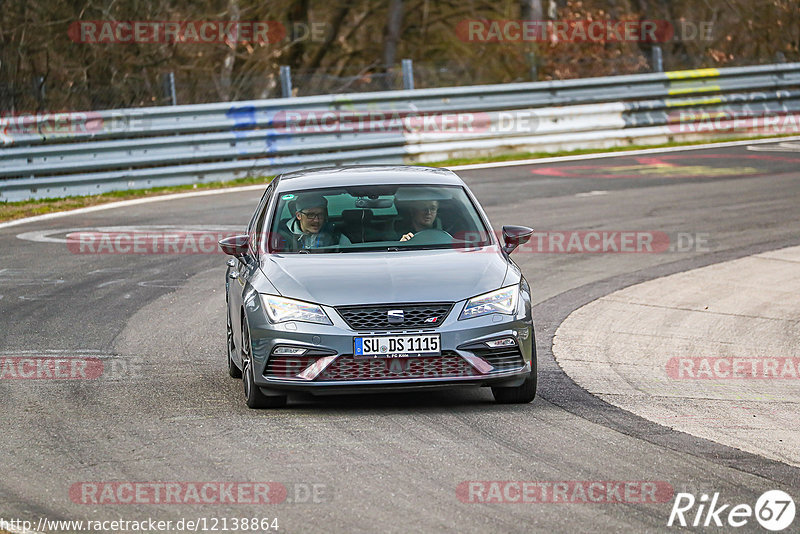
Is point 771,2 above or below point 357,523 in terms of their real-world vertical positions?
above

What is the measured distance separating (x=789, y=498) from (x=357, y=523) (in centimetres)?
199

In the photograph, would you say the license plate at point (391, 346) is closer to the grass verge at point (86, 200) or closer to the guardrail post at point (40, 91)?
the grass verge at point (86, 200)

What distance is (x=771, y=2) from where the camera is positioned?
3494 cm

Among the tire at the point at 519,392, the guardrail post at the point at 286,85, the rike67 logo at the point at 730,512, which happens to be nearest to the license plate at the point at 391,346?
the tire at the point at 519,392

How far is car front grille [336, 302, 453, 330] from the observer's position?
304 inches

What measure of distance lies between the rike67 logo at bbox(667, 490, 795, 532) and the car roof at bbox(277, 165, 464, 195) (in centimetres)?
392

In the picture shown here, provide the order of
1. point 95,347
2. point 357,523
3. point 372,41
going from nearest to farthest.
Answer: point 357,523 < point 95,347 < point 372,41

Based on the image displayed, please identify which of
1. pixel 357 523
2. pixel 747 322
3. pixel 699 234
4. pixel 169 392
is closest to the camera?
pixel 357 523

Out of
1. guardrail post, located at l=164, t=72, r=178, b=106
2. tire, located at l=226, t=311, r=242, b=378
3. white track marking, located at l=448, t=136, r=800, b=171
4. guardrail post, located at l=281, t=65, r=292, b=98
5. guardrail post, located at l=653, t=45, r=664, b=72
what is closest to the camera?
tire, located at l=226, t=311, r=242, b=378

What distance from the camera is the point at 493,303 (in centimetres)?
797

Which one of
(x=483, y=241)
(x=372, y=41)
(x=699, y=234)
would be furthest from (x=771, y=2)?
(x=483, y=241)

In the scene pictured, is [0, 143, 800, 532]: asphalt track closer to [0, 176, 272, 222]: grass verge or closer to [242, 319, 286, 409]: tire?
[242, 319, 286, 409]: tire

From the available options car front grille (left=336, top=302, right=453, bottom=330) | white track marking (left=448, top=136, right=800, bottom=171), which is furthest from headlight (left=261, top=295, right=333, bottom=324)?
white track marking (left=448, top=136, right=800, bottom=171)

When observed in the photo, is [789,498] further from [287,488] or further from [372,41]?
[372,41]
